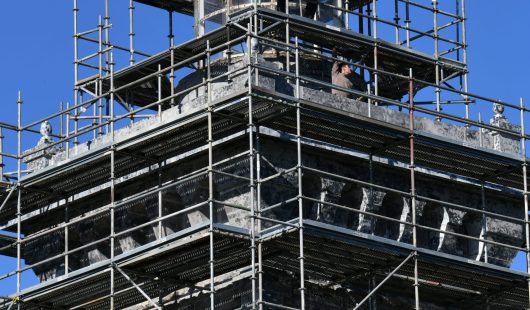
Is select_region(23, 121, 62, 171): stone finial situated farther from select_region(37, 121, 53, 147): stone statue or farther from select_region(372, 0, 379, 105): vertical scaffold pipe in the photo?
select_region(372, 0, 379, 105): vertical scaffold pipe

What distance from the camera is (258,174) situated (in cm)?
6250

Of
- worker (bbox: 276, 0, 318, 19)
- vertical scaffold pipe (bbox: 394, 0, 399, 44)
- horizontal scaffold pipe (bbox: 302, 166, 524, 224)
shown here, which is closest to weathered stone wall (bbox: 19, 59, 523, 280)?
horizontal scaffold pipe (bbox: 302, 166, 524, 224)

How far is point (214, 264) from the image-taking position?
62750 millimetres

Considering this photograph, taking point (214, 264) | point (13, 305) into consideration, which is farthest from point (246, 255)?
point (13, 305)

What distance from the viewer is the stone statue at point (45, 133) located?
68.9 m

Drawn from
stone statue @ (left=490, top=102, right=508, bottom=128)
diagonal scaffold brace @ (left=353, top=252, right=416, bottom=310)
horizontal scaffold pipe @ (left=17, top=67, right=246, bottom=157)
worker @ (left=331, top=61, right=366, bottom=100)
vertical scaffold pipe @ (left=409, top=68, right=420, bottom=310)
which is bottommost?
diagonal scaffold brace @ (left=353, top=252, right=416, bottom=310)

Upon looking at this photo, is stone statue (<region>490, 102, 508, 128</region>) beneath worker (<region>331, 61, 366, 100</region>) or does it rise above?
beneath

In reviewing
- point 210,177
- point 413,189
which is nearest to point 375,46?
point 413,189

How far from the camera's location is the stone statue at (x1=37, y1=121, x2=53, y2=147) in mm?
68938

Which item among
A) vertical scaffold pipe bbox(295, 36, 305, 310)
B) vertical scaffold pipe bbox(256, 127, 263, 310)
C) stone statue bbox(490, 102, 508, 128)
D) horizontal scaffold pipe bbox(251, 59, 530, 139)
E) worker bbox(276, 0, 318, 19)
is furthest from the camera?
worker bbox(276, 0, 318, 19)

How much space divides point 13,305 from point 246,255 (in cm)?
700

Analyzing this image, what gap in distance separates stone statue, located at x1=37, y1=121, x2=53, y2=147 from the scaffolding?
1.33 ft

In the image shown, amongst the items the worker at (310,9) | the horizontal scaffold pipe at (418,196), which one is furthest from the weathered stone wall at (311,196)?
the worker at (310,9)

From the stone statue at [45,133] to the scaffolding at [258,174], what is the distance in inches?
16.0
